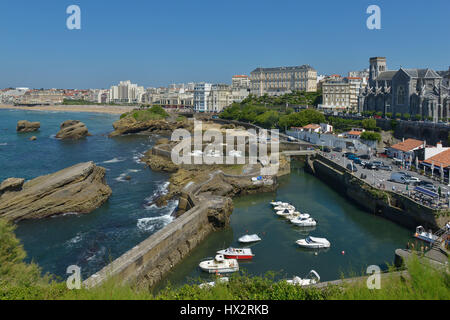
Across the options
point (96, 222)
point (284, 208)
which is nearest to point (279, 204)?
point (284, 208)

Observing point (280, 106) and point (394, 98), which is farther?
point (280, 106)

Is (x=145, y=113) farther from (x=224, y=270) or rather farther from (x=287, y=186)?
(x=224, y=270)

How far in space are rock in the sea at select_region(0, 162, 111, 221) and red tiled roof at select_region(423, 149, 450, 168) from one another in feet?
110

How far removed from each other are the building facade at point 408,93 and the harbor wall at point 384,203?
2849 cm

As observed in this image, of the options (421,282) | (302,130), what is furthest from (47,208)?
(302,130)

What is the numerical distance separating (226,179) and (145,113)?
7877cm

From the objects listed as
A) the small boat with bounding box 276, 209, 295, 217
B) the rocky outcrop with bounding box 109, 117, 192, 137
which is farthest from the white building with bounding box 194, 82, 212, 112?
the small boat with bounding box 276, 209, 295, 217

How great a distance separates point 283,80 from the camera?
14388cm

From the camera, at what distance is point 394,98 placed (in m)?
70.2

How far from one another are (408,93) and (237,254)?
5651 centimetres

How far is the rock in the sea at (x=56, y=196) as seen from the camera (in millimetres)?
29750

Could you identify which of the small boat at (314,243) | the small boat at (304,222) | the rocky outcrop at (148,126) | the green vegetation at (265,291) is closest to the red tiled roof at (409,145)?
the small boat at (304,222)

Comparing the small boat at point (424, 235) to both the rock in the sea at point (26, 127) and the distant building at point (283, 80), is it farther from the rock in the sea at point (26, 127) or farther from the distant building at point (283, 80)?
the distant building at point (283, 80)

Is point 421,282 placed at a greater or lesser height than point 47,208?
greater
